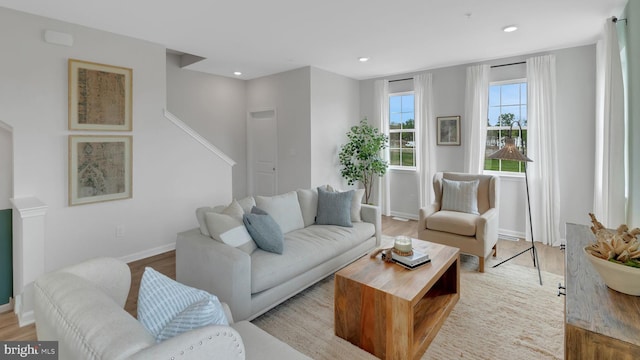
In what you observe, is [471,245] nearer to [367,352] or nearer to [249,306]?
[367,352]

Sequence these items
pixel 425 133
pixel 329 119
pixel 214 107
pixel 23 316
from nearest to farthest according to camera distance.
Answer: pixel 23 316, pixel 425 133, pixel 329 119, pixel 214 107

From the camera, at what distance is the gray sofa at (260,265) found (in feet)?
7.20

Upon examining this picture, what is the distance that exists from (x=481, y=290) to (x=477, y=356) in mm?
1031

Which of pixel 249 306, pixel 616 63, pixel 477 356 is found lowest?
pixel 477 356

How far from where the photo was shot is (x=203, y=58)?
15.5 feet

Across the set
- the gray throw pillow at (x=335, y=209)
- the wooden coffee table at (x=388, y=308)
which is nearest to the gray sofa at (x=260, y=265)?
the gray throw pillow at (x=335, y=209)

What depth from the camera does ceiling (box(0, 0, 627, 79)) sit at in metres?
2.87

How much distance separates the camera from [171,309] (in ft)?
3.80

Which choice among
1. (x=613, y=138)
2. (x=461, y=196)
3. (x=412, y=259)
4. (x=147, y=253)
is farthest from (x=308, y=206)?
(x=613, y=138)

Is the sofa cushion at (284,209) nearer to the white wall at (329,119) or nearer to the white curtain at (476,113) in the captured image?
the white wall at (329,119)

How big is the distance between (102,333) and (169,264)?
9.70 feet

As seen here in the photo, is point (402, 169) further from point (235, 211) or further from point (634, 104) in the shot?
point (235, 211)

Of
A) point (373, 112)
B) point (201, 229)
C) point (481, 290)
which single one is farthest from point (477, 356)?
point (373, 112)

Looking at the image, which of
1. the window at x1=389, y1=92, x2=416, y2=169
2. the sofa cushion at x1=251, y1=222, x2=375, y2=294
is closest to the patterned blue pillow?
the sofa cushion at x1=251, y1=222, x2=375, y2=294
